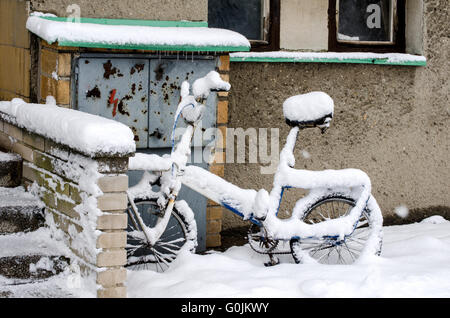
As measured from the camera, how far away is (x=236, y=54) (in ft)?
20.6

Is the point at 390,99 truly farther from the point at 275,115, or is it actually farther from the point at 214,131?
the point at 214,131

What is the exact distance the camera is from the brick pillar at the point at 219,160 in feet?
19.2

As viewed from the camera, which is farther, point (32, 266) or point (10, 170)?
point (10, 170)

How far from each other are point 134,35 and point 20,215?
1376mm

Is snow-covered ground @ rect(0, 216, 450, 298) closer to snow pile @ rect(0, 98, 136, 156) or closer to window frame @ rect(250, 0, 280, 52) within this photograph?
snow pile @ rect(0, 98, 136, 156)

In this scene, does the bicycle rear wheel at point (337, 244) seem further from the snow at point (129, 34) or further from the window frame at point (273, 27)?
the window frame at point (273, 27)

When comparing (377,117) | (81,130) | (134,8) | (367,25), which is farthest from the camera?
(367,25)

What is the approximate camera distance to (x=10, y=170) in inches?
214

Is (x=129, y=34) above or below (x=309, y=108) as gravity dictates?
above

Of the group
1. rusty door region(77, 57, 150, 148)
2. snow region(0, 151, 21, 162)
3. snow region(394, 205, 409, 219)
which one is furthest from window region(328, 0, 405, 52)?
snow region(0, 151, 21, 162)

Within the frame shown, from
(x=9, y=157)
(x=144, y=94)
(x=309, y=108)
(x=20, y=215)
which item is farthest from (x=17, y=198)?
(x=309, y=108)

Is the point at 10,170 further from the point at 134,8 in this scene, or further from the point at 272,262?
the point at 272,262

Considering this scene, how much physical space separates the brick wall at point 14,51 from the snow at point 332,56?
4.96 ft

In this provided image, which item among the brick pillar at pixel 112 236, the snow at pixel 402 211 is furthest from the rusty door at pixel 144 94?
the snow at pixel 402 211
